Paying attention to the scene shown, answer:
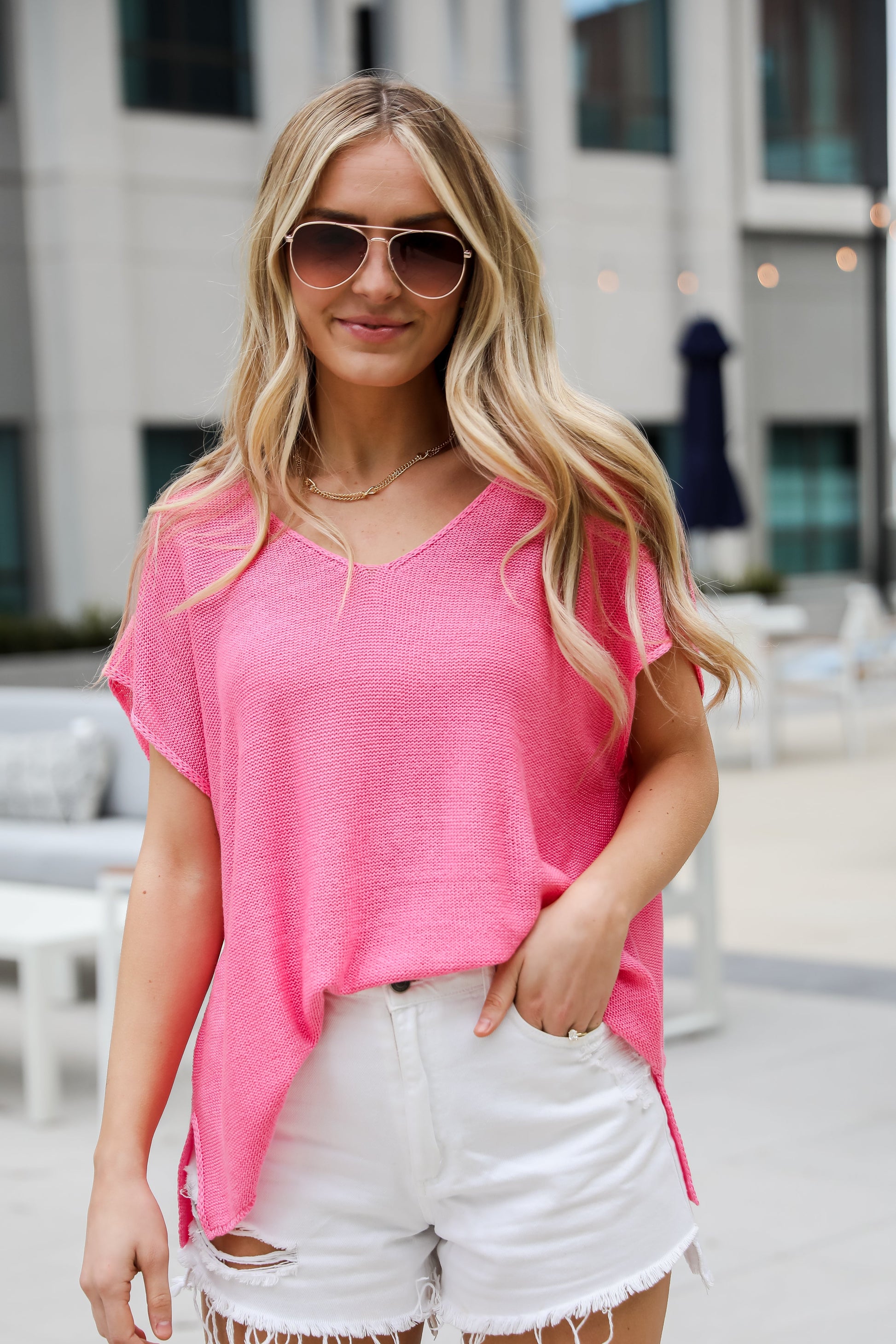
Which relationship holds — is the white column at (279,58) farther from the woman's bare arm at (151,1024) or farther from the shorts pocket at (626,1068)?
the shorts pocket at (626,1068)

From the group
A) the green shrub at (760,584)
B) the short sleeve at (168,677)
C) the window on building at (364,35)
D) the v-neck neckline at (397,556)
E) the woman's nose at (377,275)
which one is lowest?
the green shrub at (760,584)

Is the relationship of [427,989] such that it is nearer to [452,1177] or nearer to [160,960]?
[452,1177]

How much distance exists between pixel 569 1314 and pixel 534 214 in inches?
611

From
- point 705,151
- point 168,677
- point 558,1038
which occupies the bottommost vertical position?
point 558,1038

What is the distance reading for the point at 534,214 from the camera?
1602 centimetres

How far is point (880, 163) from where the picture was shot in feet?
52.9

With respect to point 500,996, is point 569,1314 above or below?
below

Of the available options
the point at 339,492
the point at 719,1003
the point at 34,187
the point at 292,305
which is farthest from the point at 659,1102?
the point at 34,187

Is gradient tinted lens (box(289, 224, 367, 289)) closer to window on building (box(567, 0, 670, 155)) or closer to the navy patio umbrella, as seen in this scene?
the navy patio umbrella

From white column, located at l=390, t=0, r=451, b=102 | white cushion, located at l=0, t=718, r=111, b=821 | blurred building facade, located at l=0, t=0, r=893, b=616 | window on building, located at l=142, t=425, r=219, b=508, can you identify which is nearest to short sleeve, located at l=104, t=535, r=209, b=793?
white cushion, located at l=0, t=718, r=111, b=821

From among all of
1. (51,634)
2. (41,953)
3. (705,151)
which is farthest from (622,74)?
(41,953)

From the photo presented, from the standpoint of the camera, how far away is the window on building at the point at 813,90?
19500mm

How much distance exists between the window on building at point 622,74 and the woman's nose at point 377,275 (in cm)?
1751

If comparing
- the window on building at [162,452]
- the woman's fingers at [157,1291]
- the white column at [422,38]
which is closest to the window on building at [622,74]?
the white column at [422,38]
